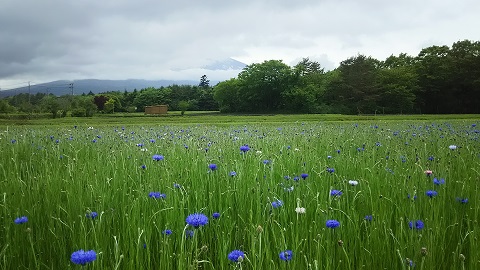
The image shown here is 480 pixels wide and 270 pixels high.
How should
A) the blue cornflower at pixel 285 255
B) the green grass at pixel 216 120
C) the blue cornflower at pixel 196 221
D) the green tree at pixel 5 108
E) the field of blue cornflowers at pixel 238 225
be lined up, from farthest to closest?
the green tree at pixel 5 108 < the green grass at pixel 216 120 < the field of blue cornflowers at pixel 238 225 < the blue cornflower at pixel 196 221 < the blue cornflower at pixel 285 255

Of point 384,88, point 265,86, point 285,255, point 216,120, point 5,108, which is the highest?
point 265,86

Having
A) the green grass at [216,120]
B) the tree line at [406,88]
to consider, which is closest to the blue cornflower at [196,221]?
the green grass at [216,120]

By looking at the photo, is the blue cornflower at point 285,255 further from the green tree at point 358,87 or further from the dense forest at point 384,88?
the green tree at point 358,87

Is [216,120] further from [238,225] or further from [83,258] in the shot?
[83,258]

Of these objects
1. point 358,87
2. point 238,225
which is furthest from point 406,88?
point 238,225

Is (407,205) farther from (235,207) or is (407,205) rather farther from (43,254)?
(43,254)

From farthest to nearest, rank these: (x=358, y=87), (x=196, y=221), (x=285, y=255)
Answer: (x=358, y=87) < (x=196, y=221) < (x=285, y=255)

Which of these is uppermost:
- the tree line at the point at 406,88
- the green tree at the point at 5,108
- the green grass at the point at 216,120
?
the tree line at the point at 406,88

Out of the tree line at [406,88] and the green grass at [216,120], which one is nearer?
the green grass at [216,120]

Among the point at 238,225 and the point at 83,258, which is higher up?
the point at 83,258

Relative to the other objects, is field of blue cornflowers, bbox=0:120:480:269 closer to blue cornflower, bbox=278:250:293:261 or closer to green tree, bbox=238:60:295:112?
blue cornflower, bbox=278:250:293:261

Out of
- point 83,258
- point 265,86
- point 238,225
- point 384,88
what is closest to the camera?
point 83,258

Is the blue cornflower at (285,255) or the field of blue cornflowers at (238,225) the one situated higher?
the blue cornflower at (285,255)

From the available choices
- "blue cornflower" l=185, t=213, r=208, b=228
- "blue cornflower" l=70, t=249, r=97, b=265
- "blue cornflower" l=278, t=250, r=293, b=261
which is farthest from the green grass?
"blue cornflower" l=70, t=249, r=97, b=265
